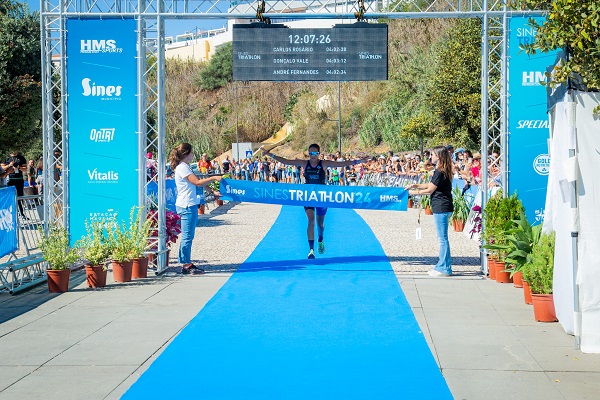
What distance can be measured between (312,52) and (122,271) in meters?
4.54

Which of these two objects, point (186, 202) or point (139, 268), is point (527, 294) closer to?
point (186, 202)

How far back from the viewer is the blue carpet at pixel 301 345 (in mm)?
6777

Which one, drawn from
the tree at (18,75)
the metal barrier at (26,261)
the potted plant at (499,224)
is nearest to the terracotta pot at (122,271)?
the metal barrier at (26,261)

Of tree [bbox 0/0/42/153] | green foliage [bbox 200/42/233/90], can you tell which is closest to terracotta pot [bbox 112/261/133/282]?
tree [bbox 0/0/42/153]

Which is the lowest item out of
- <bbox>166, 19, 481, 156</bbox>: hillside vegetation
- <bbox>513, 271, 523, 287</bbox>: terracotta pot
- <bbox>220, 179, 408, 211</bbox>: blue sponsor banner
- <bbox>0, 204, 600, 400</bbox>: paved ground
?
<bbox>0, 204, 600, 400</bbox>: paved ground

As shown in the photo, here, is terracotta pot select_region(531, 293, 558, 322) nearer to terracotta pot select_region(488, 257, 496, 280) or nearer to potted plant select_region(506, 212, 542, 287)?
potted plant select_region(506, 212, 542, 287)

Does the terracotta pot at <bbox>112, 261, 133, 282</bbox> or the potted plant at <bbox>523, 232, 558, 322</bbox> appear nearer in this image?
the potted plant at <bbox>523, 232, 558, 322</bbox>

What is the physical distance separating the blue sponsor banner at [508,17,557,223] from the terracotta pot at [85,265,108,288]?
6178mm

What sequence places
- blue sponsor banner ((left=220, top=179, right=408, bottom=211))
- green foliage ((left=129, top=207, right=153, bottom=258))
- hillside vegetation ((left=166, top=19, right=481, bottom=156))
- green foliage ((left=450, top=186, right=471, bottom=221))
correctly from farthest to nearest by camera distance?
1. hillside vegetation ((left=166, top=19, right=481, bottom=156))
2. green foliage ((left=450, top=186, right=471, bottom=221))
3. blue sponsor banner ((left=220, top=179, right=408, bottom=211))
4. green foliage ((left=129, top=207, right=153, bottom=258))

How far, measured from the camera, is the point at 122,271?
496 inches

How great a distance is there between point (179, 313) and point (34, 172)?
2985 cm

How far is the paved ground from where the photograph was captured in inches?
270

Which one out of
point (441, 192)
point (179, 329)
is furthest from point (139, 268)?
point (441, 192)

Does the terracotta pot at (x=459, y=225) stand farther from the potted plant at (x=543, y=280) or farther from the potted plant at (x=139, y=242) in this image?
the potted plant at (x=543, y=280)
